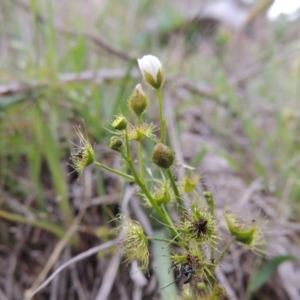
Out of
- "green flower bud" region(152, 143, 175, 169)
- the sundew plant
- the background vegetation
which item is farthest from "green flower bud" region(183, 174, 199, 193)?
the background vegetation

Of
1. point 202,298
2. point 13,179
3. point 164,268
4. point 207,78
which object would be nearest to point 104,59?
point 207,78

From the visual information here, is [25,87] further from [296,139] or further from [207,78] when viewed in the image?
[207,78]

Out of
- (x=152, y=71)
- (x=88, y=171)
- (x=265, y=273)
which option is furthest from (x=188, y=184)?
(x=88, y=171)

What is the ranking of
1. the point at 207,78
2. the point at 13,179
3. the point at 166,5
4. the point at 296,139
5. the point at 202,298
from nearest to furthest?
the point at 202,298 → the point at 13,179 → the point at 296,139 → the point at 207,78 → the point at 166,5

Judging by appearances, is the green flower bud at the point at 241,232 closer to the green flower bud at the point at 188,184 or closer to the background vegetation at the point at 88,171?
the green flower bud at the point at 188,184

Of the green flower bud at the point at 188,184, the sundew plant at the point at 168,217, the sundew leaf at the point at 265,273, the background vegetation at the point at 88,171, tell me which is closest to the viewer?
the sundew plant at the point at 168,217

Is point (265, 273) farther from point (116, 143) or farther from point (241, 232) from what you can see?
point (116, 143)

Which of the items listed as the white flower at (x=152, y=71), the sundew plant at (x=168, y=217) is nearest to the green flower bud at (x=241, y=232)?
the sundew plant at (x=168, y=217)
